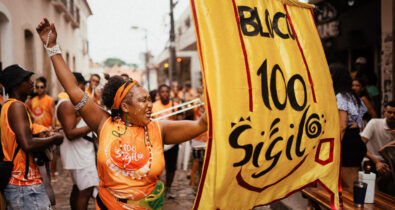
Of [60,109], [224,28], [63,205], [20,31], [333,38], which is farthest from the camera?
[333,38]

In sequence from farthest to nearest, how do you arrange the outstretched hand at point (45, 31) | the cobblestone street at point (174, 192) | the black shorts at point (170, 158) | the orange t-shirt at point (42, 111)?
the orange t-shirt at point (42, 111), the black shorts at point (170, 158), the cobblestone street at point (174, 192), the outstretched hand at point (45, 31)

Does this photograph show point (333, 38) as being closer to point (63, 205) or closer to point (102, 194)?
point (63, 205)

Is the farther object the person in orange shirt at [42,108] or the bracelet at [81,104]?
the person in orange shirt at [42,108]

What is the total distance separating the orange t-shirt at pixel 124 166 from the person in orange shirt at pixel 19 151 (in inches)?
35.6

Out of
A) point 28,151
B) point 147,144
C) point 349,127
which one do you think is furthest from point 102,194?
point 349,127

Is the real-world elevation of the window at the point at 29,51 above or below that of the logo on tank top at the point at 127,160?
above

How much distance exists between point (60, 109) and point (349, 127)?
3.29 meters

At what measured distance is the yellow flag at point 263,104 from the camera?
1969 millimetres

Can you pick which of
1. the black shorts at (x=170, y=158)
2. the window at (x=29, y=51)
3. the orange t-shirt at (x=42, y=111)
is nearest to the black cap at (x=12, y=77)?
the black shorts at (x=170, y=158)

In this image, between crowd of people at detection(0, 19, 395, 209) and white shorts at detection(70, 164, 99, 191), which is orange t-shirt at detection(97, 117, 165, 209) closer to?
crowd of people at detection(0, 19, 395, 209)

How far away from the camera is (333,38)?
36.8ft

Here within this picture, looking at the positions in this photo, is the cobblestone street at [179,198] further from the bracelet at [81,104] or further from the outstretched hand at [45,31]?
the outstretched hand at [45,31]

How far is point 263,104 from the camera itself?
7.01 feet

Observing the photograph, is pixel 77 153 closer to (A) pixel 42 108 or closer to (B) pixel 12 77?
(B) pixel 12 77
